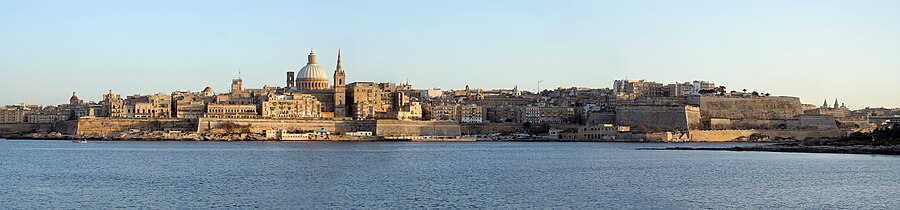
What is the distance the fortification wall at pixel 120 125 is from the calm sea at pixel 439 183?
24.4 m

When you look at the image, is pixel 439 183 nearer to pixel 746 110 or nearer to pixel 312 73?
pixel 746 110

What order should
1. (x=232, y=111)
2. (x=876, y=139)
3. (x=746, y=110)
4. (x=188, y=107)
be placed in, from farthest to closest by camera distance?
(x=746, y=110) → (x=232, y=111) → (x=188, y=107) → (x=876, y=139)

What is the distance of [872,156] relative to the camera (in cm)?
3597

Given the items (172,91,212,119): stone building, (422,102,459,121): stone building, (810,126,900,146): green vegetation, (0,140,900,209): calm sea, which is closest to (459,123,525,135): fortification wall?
(422,102,459,121): stone building

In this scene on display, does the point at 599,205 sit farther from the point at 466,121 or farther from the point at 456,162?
the point at 466,121

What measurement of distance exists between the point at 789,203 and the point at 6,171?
54.9 ft

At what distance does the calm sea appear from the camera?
18500mm

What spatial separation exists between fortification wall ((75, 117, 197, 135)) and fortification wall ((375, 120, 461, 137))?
31.5 feet

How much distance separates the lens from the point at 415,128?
63000 mm

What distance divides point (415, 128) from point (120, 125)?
50.0 feet

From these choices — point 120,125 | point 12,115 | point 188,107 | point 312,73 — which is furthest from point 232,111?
point 12,115

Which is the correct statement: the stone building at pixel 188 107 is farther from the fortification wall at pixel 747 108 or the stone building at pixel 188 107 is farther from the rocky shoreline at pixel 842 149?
the rocky shoreline at pixel 842 149

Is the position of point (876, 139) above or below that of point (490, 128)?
below

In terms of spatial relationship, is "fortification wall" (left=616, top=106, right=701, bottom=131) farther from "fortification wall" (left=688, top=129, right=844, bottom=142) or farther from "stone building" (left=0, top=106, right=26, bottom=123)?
"stone building" (left=0, top=106, right=26, bottom=123)
